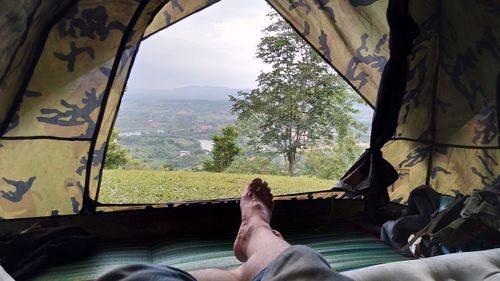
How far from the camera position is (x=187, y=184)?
2.36 m

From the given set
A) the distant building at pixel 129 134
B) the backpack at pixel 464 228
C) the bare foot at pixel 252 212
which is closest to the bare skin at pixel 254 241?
the bare foot at pixel 252 212

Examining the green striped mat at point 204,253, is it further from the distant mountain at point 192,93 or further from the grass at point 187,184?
the distant mountain at point 192,93

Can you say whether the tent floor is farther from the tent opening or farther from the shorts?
the shorts

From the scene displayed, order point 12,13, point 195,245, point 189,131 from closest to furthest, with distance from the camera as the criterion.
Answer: point 12,13 < point 195,245 < point 189,131

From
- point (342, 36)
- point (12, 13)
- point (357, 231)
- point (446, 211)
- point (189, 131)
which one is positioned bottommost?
point (357, 231)

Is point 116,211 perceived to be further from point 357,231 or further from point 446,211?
point 446,211

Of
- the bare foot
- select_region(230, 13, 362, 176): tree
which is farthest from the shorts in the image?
select_region(230, 13, 362, 176): tree

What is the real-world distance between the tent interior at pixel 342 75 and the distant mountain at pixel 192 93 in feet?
1.89

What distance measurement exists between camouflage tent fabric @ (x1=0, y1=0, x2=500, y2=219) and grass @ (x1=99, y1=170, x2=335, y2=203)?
39 cm

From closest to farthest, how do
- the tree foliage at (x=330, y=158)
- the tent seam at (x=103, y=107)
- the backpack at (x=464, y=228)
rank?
the backpack at (x=464, y=228)
the tent seam at (x=103, y=107)
the tree foliage at (x=330, y=158)

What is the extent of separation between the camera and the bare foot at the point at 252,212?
46.4 inches

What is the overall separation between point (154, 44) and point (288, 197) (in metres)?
0.93

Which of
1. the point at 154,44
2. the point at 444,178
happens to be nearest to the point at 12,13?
the point at 154,44

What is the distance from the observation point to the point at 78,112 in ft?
4.60
